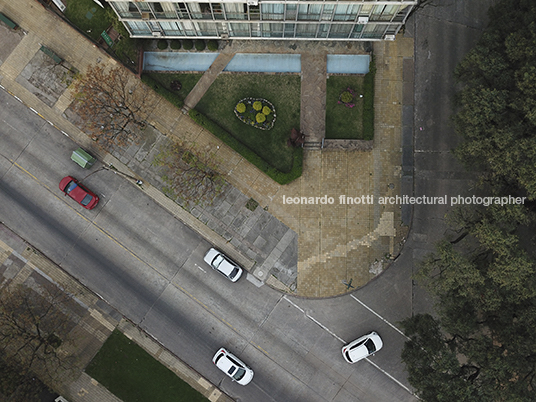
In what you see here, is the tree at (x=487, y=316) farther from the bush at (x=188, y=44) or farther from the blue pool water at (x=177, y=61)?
the bush at (x=188, y=44)

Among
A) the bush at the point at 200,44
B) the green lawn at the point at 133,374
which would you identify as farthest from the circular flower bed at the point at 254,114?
the green lawn at the point at 133,374

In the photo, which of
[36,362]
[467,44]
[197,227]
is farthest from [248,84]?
[36,362]

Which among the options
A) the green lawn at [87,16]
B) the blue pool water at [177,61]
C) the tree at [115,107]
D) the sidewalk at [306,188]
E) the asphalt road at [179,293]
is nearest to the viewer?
the tree at [115,107]

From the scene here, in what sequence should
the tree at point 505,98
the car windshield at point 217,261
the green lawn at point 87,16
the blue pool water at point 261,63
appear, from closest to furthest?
1. the tree at point 505,98
2. the car windshield at point 217,261
3. the green lawn at point 87,16
4. the blue pool water at point 261,63

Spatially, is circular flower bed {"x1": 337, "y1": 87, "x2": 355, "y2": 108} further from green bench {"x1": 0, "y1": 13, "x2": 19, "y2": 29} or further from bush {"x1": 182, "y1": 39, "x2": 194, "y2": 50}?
green bench {"x1": 0, "y1": 13, "x2": 19, "y2": 29}

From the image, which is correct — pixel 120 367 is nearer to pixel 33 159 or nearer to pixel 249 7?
pixel 33 159

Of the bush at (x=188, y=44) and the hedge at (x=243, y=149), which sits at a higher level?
the bush at (x=188, y=44)

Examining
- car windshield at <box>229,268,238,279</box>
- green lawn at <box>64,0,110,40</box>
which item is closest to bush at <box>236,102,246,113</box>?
green lawn at <box>64,0,110,40</box>
